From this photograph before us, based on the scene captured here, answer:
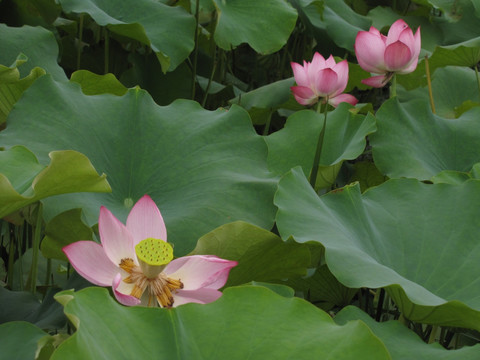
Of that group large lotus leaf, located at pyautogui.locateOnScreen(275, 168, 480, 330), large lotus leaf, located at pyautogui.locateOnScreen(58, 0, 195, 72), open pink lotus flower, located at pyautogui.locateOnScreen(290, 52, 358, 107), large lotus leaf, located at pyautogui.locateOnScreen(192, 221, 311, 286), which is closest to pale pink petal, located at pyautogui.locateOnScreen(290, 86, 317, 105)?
open pink lotus flower, located at pyautogui.locateOnScreen(290, 52, 358, 107)

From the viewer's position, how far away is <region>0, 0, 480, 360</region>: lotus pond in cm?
63

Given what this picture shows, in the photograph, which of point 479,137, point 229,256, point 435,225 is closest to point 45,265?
point 229,256

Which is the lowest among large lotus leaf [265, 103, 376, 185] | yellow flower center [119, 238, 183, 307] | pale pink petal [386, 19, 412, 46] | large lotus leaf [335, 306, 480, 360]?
large lotus leaf [265, 103, 376, 185]

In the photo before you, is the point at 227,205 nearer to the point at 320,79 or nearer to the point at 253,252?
the point at 253,252

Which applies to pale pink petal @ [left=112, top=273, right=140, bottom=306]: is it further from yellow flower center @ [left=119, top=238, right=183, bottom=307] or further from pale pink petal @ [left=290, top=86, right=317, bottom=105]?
pale pink petal @ [left=290, top=86, right=317, bottom=105]

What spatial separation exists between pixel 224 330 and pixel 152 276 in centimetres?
11

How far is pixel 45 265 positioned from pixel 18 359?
65 cm

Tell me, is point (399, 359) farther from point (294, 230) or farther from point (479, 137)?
point (479, 137)

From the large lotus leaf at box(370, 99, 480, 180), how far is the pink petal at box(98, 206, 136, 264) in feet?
2.26

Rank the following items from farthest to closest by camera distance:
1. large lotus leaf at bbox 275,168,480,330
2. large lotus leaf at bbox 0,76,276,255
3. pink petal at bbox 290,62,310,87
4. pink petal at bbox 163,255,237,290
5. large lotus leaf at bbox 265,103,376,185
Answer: pink petal at bbox 290,62,310,87
large lotus leaf at bbox 265,103,376,185
large lotus leaf at bbox 0,76,276,255
large lotus leaf at bbox 275,168,480,330
pink petal at bbox 163,255,237,290

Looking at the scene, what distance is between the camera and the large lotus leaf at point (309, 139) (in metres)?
1.27

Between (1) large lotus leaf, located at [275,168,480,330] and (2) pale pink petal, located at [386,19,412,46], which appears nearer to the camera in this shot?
(1) large lotus leaf, located at [275,168,480,330]

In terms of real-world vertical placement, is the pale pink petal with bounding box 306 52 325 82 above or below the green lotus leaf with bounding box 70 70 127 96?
above

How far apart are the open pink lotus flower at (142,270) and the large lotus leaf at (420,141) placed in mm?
659
